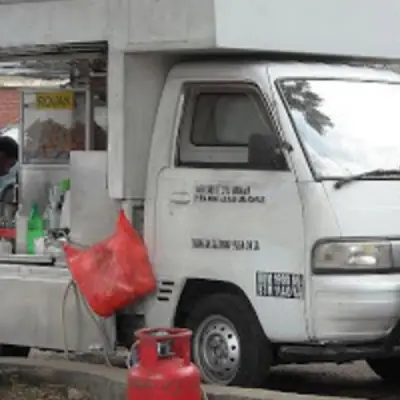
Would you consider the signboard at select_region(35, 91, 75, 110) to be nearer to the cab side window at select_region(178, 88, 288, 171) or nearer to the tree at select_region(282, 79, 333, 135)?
the cab side window at select_region(178, 88, 288, 171)

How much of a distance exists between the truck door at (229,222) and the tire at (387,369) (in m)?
1.50

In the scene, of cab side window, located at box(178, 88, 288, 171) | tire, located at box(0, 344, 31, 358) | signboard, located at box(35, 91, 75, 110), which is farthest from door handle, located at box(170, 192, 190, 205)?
tire, located at box(0, 344, 31, 358)

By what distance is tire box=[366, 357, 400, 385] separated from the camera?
Result: 345 inches

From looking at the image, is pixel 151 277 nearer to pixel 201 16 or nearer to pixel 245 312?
pixel 245 312

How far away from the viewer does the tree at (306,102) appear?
25.4 feet

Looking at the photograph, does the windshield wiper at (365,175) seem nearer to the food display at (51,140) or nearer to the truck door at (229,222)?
the truck door at (229,222)

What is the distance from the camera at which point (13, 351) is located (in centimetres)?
968

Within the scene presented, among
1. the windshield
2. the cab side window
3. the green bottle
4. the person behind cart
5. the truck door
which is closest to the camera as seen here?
the truck door

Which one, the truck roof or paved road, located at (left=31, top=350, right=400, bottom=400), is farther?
paved road, located at (left=31, top=350, right=400, bottom=400)

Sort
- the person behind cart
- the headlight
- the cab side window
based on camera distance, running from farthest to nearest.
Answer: the person behind cart → the cab side window → the headlight

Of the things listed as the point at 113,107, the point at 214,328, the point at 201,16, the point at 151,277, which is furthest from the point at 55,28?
the point at 214,328

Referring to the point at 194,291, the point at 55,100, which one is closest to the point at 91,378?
the point at 194,291

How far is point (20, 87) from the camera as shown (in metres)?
10.2

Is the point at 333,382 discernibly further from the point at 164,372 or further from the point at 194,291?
the point at 164,372
